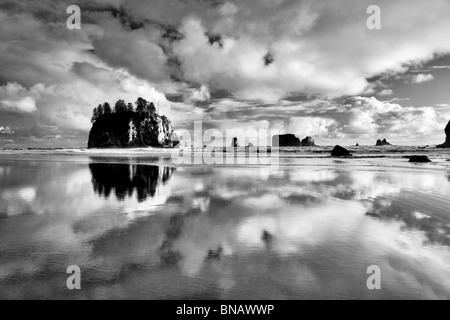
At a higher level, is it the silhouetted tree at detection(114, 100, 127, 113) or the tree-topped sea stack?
the silhouetted tree at detection(114, 100, 127, 113)

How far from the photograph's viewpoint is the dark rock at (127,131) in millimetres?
116875

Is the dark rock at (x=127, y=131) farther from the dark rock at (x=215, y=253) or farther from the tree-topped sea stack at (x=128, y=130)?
the dark rock at (x=215, y=253)

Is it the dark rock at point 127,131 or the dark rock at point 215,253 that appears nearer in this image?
the dark rock at point 215,253

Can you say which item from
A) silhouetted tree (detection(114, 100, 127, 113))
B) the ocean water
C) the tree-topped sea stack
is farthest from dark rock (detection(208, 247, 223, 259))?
silhouetted tree (detection(114, 100, 127, 113))

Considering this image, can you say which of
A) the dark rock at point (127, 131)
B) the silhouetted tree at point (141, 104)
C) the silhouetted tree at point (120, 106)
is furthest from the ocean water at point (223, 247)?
the silhouetted tree at point (120, 106)

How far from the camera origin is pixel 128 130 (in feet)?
381

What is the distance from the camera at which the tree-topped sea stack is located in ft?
383

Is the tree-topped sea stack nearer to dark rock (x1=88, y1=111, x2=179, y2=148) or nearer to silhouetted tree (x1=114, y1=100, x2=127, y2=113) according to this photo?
dark rock (x1=88, y1=111, x2=179, y2=148)

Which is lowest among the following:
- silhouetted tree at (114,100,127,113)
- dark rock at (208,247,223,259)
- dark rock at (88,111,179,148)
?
dark rock at (208,247,223,259)

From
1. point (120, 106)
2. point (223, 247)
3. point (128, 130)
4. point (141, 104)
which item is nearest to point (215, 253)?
point (223, 247)

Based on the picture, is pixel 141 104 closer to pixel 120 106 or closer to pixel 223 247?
pixel 120 106

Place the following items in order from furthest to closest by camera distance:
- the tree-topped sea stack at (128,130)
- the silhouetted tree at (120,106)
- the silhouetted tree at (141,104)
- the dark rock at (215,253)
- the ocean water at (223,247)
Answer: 1. the silhouetted tree at (120,106)
2. the silhouetted tree at (141,104)
3. the tree-topped sea stack at (128,130)
4. the dark rock at (215,253)
5. the ocean water at (223,247)
